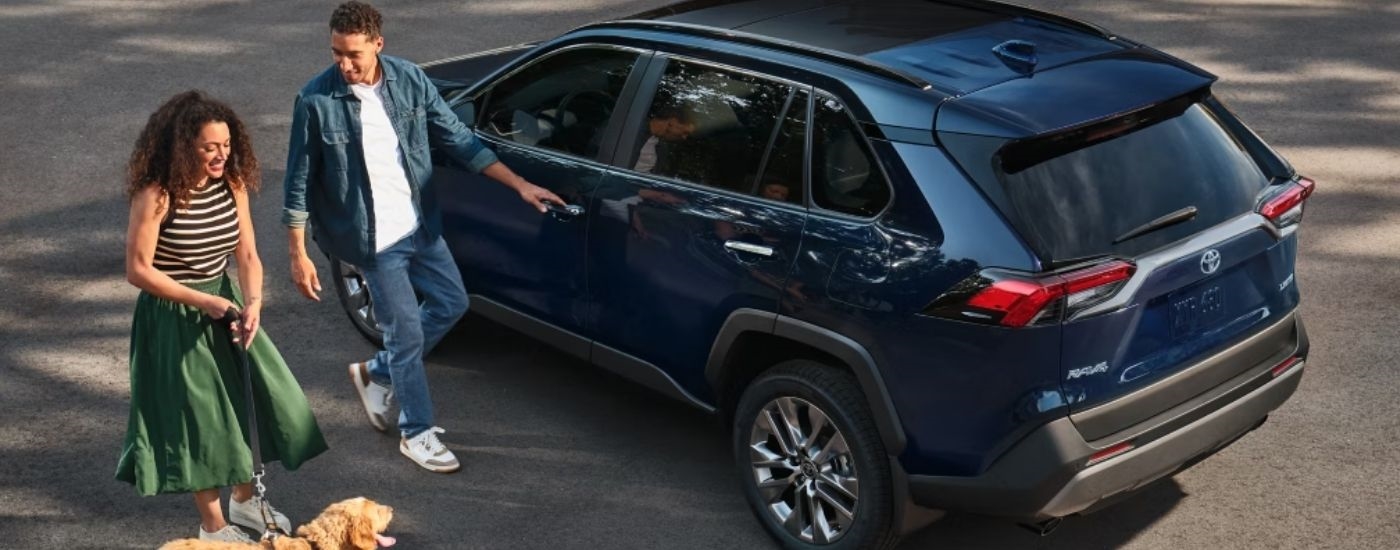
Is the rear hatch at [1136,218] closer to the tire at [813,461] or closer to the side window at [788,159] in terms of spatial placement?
the side window at [788,159]

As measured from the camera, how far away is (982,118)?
5.15 metres

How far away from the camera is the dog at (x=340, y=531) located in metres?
4.98

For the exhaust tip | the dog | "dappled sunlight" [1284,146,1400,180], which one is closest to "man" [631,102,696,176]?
the dog

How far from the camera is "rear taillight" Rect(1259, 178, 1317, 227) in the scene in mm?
5465

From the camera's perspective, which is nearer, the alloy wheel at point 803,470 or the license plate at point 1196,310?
the license plate at point 1196,310

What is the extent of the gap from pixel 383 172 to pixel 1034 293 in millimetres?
2562

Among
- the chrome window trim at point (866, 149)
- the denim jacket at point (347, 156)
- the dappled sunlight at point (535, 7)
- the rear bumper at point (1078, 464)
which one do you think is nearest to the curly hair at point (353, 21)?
the denim jacket at point (347, 156)

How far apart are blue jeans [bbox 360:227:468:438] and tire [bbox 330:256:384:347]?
851 millimetres

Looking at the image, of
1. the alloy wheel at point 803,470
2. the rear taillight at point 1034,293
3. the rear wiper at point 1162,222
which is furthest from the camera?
the alloy wheel at point 803,470

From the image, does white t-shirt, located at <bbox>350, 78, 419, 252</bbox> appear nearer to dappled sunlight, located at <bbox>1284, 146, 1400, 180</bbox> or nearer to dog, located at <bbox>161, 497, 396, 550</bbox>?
dog, located at <bbox>161, 497, 396, 550</bbox>

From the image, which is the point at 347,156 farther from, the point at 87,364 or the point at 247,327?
the point at 87,364

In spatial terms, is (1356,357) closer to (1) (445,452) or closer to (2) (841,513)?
(2) (841,513)

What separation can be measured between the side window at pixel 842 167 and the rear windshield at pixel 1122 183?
12.7 inches

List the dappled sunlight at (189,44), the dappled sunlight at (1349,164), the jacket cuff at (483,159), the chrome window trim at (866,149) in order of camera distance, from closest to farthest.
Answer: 1. the chrome window trim at (866,149)
2. the jacket cuff at (483,159)
3. the dappled sunlight at (1349,164)
4. the dappled sunlight at (189,44)
